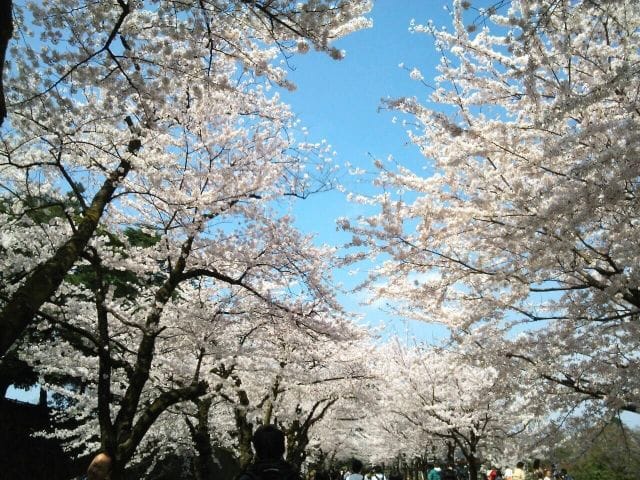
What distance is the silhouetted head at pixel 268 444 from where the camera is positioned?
237 centimetres

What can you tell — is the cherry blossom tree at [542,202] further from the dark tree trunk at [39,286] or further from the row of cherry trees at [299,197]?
the dark tree trunk at [39,286]

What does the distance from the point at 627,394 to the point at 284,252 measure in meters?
5.03

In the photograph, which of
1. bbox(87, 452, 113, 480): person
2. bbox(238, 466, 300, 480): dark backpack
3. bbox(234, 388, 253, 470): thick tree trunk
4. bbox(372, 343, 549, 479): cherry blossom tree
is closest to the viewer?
bbox(238, 466, 300, 480): dark backpack

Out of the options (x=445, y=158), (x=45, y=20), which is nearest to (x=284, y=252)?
(x=445, y=158)

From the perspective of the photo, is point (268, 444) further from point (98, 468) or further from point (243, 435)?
point (243, 435)

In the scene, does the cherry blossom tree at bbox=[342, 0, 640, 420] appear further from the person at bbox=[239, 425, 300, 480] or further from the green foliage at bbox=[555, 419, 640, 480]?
the person at bbox=[239, 425, 300, 480]

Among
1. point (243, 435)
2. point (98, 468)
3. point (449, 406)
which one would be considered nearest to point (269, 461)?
point (98, 468)

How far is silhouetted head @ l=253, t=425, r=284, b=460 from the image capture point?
7.76 ft

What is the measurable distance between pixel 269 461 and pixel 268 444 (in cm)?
9

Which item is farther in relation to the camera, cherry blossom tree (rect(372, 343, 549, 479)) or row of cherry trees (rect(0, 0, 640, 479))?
cherry blossom tree (rect(372, 343, 549, 479))

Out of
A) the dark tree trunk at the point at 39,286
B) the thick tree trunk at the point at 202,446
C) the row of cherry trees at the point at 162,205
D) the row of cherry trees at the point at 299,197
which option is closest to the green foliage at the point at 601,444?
the row of cherry trees at the point at 299,197

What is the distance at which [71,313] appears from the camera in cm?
827

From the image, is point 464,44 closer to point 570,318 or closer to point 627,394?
point 570,318

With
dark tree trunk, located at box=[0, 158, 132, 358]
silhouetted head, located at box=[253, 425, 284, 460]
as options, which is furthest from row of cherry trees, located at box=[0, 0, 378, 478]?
silhouetted head, located at box=[253, 425, 284, 460]
